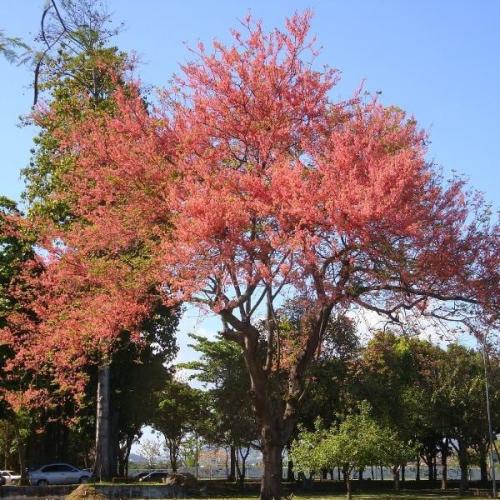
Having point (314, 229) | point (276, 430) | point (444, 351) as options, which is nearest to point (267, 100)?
point (314, 229)

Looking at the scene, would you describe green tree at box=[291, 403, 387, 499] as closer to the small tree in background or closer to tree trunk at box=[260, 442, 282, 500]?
the small tree in background

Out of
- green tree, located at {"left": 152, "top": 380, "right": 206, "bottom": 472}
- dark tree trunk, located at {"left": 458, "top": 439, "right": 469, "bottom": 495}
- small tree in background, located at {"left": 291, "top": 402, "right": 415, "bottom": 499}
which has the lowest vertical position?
dark tree trunk, located at {"left": 458, "top": 439, "right": 469, "bottom": 495}

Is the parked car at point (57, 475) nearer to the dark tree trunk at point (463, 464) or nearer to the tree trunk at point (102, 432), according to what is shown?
the tree trunk at point (102, 432)

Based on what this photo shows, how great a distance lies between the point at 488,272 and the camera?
14219 mm

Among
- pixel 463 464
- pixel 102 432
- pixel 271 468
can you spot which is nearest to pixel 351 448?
pixel 102 432

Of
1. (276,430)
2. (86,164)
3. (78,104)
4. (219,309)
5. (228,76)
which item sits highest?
(78,104)

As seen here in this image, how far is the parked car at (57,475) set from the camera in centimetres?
3178

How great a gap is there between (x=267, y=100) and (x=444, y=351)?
2967cm

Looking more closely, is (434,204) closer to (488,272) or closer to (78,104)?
(488,272)

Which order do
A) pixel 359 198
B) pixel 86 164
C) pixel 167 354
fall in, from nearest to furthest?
pixel 359 198 < pixel 86 164 < pixel 167 354

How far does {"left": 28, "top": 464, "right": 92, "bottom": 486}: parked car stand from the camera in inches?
1251

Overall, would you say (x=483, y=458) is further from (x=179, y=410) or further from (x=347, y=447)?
(x=347, y=447)

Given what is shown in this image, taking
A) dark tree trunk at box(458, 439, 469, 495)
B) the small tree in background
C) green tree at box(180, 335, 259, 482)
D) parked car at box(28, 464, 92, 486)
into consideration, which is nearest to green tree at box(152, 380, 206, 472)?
green tree at box(180, 335, 259, 482)

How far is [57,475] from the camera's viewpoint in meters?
32.3
